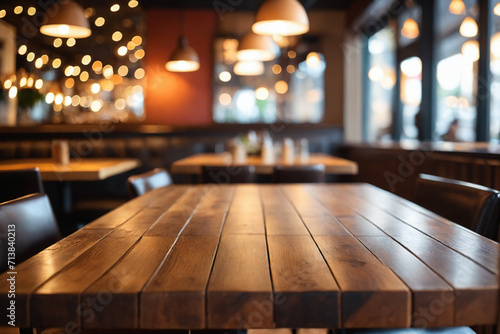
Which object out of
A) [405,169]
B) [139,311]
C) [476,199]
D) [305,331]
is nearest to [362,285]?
[139,311]

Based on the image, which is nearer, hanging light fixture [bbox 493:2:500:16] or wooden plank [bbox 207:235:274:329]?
wooden plank [bbox 207:235:274:329]

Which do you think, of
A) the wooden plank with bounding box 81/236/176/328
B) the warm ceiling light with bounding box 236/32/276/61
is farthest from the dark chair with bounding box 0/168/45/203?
the warm ceiling light with bounding box 236/32/276/61

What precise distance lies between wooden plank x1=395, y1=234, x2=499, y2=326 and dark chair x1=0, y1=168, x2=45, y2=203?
2.11 meters

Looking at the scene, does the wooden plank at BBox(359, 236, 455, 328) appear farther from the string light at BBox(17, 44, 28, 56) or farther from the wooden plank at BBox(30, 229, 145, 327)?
the string light at BBox(17, 44, 28, 56)

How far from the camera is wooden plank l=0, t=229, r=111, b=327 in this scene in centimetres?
80

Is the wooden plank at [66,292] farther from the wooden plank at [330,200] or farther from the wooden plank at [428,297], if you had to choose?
the wooden plank at [330,200]

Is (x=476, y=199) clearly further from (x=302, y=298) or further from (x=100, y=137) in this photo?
(x=100, y=137)

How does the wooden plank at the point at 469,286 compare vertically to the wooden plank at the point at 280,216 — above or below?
below

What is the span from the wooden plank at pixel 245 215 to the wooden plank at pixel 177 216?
15cm

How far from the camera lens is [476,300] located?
80 centimetres

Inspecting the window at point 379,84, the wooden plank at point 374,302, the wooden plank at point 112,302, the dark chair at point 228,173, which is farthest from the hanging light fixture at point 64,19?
the window at point 379,84

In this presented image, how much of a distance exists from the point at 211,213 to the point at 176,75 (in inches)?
207

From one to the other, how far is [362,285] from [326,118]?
19.1 ft

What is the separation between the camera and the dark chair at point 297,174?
9.64ft
